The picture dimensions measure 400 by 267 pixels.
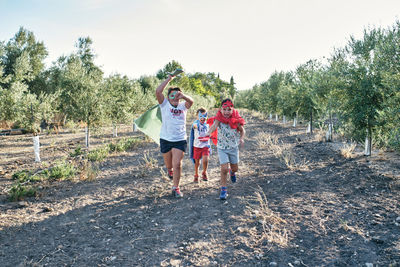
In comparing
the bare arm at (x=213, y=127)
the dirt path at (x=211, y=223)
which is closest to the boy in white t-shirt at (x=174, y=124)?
the bare arm at (x=213, y=127)

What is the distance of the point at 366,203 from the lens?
4.56m

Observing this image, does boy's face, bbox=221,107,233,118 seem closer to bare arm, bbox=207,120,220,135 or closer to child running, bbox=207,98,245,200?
child running, bbox=207,98,245,200

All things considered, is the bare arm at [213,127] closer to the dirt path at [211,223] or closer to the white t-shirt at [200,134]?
the white t-shirt at [200,134]

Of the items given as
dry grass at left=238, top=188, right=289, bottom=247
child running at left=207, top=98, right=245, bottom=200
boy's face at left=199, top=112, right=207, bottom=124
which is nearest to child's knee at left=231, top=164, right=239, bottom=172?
child running at left=207, top=98, right=245, bottom=200

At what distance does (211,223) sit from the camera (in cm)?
402

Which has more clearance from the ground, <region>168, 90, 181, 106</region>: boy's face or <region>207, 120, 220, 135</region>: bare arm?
<region>168, 90, 181, 106</region>: boy's face

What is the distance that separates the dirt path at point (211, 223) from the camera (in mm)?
3129

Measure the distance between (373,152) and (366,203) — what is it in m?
5.76

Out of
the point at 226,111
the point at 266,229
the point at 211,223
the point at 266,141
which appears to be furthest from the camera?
the point at 266,141

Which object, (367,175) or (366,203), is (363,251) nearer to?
(366,203)

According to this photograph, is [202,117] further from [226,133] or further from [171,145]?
[171,145]

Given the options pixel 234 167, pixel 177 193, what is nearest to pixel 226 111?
pixel 234 167

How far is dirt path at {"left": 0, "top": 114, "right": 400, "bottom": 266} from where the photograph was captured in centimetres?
313

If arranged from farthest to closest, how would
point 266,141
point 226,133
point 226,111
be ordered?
point 266,141
point 226,133
point 226,111
